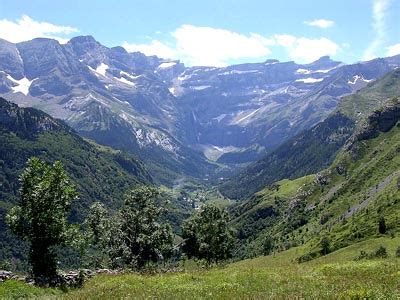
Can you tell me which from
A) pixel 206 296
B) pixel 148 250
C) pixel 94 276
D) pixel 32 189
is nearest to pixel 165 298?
pixel 206 296

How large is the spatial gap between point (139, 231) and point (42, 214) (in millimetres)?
27566

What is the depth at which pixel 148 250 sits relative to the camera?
253 feet

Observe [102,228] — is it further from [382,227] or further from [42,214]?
[382,227]

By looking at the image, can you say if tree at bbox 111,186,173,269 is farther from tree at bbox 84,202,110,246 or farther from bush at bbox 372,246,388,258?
bush at bbox 372,246,388,258

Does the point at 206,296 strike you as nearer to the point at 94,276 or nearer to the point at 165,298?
the point at 165,298

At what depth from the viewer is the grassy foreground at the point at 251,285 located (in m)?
28.3

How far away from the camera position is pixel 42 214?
167ft

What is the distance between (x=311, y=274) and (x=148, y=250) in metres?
43.0

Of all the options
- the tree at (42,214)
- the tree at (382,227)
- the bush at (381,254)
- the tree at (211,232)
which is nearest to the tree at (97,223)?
the tree at (211,232)

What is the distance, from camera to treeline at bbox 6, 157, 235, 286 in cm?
5119

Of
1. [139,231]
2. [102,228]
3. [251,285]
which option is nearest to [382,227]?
[102,228]

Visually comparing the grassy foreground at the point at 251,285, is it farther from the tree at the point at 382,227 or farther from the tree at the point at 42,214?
the tree at the point at 382,227

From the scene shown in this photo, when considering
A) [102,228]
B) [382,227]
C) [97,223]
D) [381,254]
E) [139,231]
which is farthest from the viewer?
[382,227]

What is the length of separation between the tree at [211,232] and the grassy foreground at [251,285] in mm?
58345
